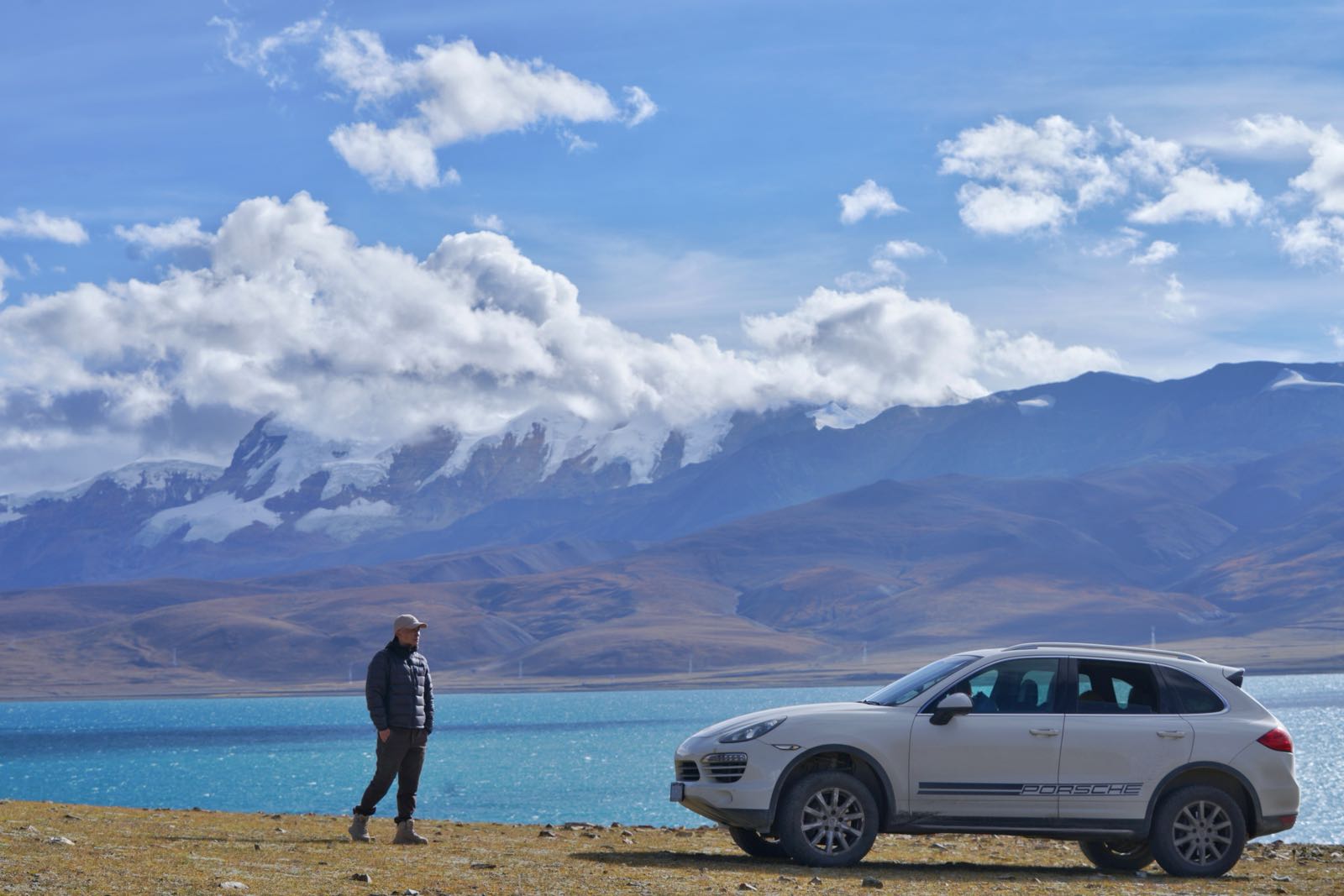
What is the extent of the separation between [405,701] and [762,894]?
6.26 metres

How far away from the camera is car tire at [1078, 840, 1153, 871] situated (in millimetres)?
20250

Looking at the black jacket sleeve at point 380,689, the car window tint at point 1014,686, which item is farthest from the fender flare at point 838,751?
the black jacket sleeve at point 380,689

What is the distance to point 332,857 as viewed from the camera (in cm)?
1825

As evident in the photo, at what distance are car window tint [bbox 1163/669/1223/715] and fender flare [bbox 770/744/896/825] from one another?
3.70 meters

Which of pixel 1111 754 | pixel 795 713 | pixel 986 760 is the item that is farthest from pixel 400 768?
pixel 1111 754

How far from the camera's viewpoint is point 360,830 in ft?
67.9

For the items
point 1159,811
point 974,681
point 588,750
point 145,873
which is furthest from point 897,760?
point 588,750

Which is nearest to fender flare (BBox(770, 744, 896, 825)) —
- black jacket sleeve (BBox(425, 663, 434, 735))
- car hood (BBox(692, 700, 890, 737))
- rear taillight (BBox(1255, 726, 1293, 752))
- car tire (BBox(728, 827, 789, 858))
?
car hood (BBox(692, 700, 890, 737))

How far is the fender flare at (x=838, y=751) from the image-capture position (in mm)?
18203

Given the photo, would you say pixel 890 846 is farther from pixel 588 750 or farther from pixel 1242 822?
pixel 588 750

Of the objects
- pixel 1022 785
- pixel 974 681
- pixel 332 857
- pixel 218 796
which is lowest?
pixel 218 796

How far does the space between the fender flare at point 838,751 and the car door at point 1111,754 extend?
79.8 inches

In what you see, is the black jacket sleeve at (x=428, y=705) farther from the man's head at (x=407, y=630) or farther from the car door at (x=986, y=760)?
the car door at (x=986, y=760)

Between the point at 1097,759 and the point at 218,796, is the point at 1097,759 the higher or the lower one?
the higher one
